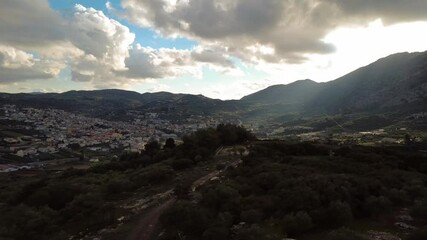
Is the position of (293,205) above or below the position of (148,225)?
above

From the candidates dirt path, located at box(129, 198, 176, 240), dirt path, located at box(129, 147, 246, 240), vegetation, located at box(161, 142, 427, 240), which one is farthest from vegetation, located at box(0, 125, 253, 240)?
vegetation, located at box(161, 142, 427, 240)

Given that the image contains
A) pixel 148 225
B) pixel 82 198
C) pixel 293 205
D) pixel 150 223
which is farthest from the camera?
pixel 82 198

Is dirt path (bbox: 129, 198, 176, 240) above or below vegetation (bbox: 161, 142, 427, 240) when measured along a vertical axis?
below

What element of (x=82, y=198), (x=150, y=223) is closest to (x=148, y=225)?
(x=150, y=223)

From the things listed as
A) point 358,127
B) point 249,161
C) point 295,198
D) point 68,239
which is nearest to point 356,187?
point 295,198

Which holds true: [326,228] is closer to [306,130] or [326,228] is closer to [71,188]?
[71,188]

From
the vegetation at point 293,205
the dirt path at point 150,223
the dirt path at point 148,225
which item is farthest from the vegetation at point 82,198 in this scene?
the vegetation at point 293,205

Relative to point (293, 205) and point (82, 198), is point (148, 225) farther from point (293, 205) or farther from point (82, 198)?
point (293, 205)

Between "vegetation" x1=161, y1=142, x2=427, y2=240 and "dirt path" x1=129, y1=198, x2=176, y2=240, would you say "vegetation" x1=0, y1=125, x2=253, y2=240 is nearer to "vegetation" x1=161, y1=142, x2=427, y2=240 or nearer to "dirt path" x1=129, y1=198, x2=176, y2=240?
"dirt path" x1=129, y1=198, x2=176, y2=240

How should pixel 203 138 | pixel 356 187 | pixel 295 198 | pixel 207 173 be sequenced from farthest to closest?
1. pixel 203 138
2. pixel 207 173
3. pixel 356 187
4. pixel 295 198
